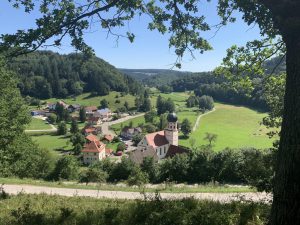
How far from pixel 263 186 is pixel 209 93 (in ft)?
570

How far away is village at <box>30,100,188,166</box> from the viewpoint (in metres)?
70.9

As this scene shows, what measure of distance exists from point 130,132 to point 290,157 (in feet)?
372

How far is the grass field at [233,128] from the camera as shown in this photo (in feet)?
303

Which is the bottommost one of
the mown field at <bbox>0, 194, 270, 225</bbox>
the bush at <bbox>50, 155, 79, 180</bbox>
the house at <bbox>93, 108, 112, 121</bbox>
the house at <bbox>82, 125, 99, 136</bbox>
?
the house at <bbox>82, 125, 99, 136</bbox>

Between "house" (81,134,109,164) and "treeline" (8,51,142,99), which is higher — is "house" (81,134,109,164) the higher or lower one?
the lower one

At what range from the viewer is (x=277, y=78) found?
1011cm

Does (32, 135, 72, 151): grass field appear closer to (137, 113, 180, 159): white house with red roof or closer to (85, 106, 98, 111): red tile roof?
(137, 113, 180, 159): white house with red roof

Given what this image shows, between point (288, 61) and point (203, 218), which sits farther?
point (203, 218)

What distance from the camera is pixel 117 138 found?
11300cm

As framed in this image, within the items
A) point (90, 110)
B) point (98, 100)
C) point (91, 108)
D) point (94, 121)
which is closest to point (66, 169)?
point (94, 121)

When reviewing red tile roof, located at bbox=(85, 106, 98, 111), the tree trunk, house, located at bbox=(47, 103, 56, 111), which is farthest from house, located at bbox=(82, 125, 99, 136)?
the tree trunk

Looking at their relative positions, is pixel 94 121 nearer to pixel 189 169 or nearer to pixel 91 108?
pixel 91 108

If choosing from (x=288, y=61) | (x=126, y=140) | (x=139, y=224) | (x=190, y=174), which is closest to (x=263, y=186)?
(x=139, y=224)

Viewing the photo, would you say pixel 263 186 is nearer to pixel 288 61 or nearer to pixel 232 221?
pixel 232 221
